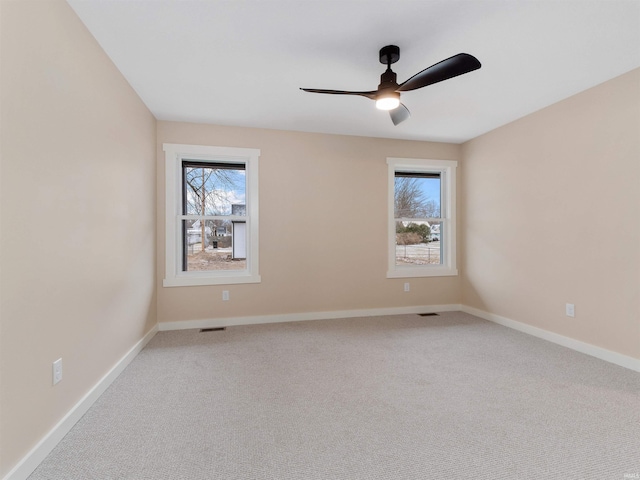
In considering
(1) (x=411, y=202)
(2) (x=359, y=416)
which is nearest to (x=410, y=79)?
(2) (x=359, y=416)

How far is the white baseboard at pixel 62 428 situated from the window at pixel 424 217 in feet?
11.2

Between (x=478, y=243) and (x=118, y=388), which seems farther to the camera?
(x=478, y=243)

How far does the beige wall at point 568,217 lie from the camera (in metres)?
2.59

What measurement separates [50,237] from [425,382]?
2.58 meters

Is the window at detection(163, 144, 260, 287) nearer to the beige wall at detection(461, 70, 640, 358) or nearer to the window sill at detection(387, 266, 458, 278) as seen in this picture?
the window sill at detection(387, 266, 458, 278)

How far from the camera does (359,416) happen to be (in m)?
1.91

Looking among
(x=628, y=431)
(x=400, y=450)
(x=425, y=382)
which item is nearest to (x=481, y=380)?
(x=425, y=382)

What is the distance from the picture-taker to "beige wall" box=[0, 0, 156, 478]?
1.36 metres

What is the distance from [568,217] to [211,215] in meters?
3.94

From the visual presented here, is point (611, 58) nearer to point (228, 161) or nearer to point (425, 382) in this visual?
point (425, 382)

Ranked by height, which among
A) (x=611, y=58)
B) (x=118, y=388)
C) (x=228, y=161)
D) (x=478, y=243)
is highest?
(x=611, y=58)

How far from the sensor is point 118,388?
7.48 ft

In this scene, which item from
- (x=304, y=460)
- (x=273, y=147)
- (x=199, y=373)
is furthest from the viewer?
(x=273, y=147)

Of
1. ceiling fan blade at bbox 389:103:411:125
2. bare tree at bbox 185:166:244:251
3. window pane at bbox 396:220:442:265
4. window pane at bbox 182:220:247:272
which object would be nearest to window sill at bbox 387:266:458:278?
window pane at bbox 396:220:442:265
